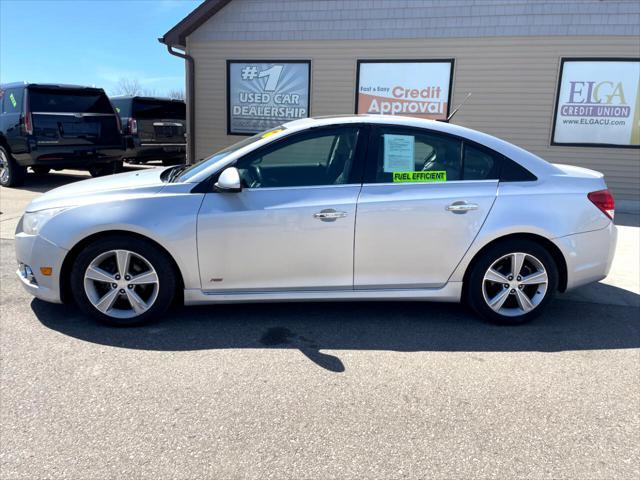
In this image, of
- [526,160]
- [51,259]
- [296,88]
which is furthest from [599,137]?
[51,259]

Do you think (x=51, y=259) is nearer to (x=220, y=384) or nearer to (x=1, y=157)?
(x=220, y=384)

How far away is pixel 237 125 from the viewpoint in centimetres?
1065

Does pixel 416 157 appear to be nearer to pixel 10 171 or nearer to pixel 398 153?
pixel 398 153

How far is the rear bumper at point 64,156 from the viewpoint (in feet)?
31.1

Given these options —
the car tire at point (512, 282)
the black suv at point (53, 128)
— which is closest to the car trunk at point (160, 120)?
the black suv at point (53, 128)

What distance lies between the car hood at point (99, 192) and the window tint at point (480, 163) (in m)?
2.29

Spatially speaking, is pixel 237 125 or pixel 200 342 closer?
pixel 200 342

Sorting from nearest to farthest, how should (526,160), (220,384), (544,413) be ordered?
(544,413) < (220,384) < (526,160)

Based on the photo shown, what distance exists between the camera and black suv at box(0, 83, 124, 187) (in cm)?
940

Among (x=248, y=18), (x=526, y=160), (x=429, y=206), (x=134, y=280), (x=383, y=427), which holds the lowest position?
(x=383, y=427)

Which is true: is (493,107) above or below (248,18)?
below

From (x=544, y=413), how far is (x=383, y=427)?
92 cm

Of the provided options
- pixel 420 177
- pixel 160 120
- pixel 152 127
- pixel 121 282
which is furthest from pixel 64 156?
pixel 420 177

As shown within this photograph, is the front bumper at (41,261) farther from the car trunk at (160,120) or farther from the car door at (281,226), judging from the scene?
the car trunk at (160,120)
